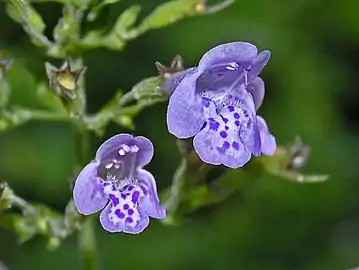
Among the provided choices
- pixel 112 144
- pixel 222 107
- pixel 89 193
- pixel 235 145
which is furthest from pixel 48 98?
pixel 235 145

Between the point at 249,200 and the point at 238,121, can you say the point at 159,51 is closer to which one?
the point at 249,200

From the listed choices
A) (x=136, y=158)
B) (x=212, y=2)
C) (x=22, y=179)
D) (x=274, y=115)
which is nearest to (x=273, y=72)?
(x=274, y=115)

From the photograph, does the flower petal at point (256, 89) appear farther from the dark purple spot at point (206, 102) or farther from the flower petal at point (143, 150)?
the flower petal at point (143, 150)

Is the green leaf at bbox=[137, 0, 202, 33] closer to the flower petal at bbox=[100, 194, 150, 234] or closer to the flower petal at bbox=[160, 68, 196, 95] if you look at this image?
the flower petal at bbox=[160, 68, 196, 95]

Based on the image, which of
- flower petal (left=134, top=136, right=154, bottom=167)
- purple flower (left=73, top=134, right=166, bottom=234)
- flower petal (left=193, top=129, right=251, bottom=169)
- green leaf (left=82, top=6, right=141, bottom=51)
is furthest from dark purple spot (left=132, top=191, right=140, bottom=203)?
green leaf (left=82, top=6, right=141, bottom=51)

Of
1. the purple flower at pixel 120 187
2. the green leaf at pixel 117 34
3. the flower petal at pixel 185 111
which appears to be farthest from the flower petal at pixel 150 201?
the green leaf at pixel 117 34
